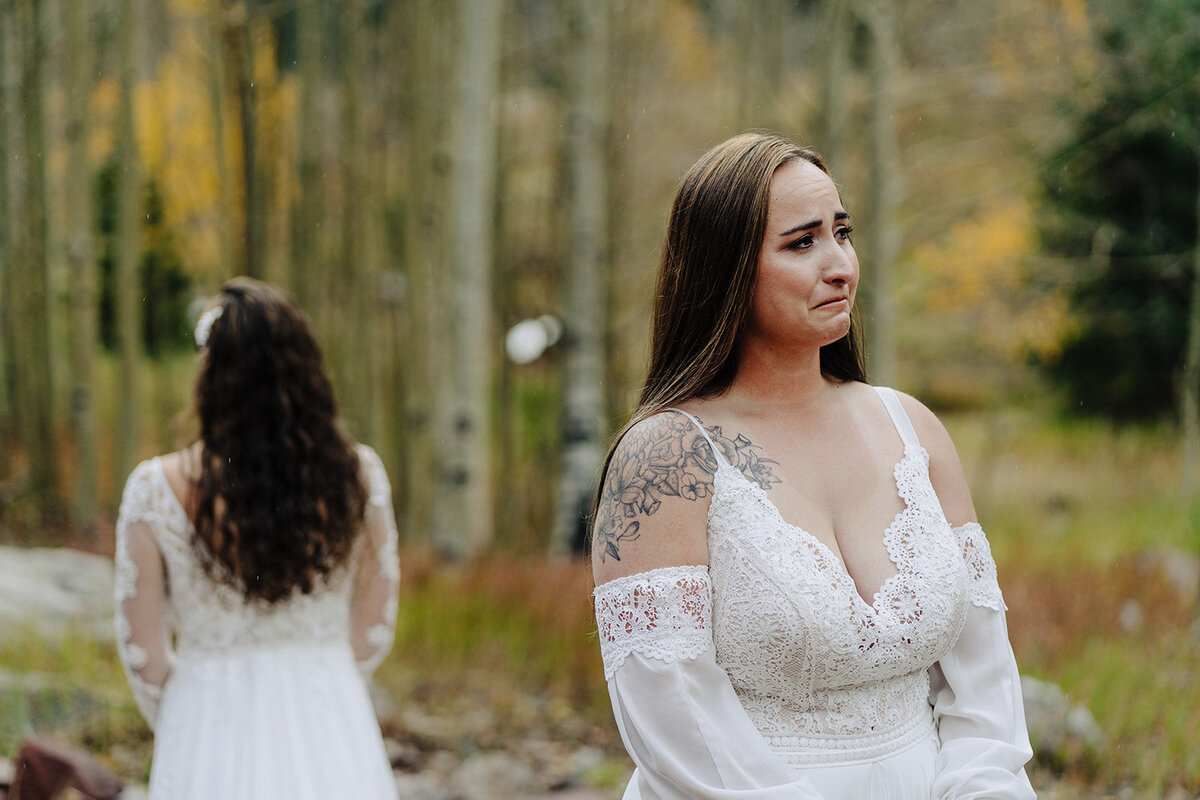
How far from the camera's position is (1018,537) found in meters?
10.5

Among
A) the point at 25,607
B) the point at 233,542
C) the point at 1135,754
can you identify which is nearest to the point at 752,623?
the point at 233,542

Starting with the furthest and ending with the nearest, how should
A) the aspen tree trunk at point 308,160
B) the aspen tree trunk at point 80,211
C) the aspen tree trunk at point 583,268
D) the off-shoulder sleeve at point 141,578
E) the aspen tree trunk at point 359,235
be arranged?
the aspen tree trunk at point 359,235 < the aspen tree trunk at point 308,160 < the aspen tree trunk at point 583,268 < the aspen tree trunk at point 80,211 < the off-shoulder sleeve at point 141,578

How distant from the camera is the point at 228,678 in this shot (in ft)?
A: 10.9

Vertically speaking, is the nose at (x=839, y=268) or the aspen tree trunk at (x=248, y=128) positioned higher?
the aspen tree trunk at (x=248, y=128)

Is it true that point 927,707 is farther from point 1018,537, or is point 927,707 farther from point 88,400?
point 1018,537

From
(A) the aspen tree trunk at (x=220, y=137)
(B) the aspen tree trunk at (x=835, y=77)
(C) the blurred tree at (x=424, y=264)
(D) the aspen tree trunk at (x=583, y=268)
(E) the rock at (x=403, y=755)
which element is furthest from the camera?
(A) the aspen tree trunk at (x=220, y=137)

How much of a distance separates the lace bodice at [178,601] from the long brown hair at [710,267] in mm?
1514

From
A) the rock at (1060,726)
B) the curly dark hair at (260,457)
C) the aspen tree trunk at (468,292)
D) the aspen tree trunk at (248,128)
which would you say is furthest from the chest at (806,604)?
the aspen tree trunk at (248,128)

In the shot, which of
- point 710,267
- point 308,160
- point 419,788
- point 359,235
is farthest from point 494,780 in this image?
point 308,160

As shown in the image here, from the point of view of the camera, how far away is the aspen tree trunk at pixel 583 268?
28.3 feet

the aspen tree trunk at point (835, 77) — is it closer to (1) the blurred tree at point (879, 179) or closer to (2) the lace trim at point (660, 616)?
(1) the blurred tree at point (879, 179)

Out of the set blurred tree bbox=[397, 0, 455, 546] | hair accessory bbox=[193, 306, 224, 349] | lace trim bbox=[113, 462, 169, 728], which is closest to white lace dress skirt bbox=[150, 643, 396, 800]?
lace trim bbox=[113, 462, 169, 728]

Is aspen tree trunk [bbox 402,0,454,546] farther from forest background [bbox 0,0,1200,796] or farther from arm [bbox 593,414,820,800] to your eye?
arm [bbox 593,414,820,800]

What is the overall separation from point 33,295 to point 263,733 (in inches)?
330
